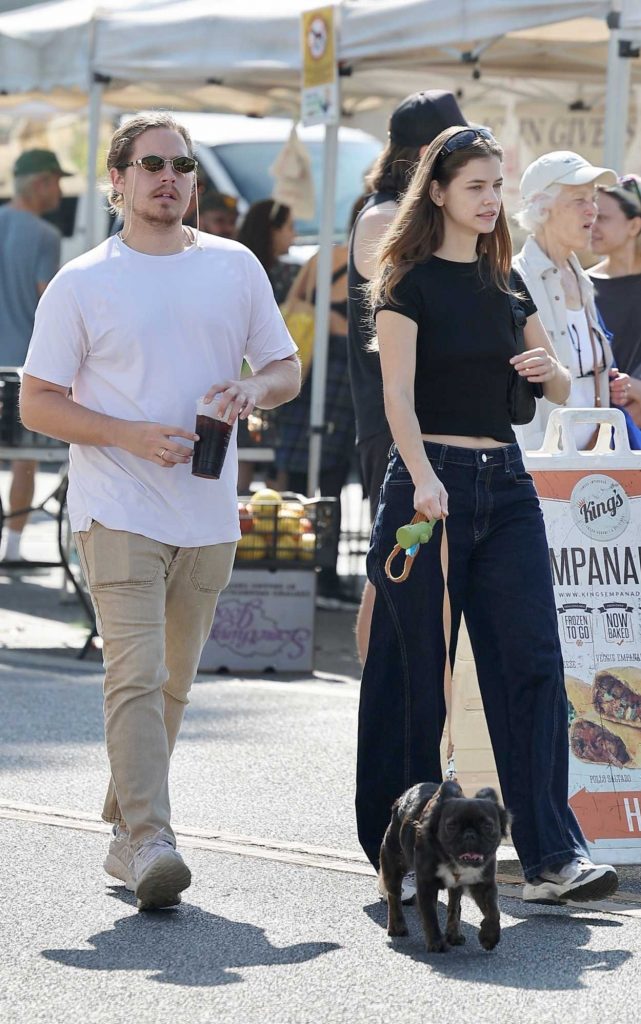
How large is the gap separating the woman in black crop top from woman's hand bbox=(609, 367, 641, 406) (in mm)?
1167

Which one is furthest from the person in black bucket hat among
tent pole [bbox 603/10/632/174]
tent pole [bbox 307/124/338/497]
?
tent pole [bbox 307/124/338/497]

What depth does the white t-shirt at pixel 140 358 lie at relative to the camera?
4531 mm

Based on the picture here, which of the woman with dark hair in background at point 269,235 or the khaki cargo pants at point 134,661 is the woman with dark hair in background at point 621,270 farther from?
the woman with dark hair in background at point 269,235

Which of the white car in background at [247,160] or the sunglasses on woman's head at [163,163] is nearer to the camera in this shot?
the sunglasses on woman's head at [163,163]

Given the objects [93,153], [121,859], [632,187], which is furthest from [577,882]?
[93,153]

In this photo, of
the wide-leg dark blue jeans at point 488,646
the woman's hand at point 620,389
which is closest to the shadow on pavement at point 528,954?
the wide-leg dark blue jeans at point 488,646

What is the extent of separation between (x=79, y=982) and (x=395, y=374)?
1.63 meters

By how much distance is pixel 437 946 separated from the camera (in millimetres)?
4270

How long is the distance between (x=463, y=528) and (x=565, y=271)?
145 centimetres

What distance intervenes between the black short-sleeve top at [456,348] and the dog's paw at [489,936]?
1.21m

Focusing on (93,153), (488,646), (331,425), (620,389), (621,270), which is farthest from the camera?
(93,153)

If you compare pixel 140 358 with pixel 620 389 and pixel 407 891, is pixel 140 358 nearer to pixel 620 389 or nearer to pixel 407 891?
pixel 407 891

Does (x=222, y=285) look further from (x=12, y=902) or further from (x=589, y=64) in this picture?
(x=589, y=64)

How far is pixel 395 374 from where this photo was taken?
14.9ft
